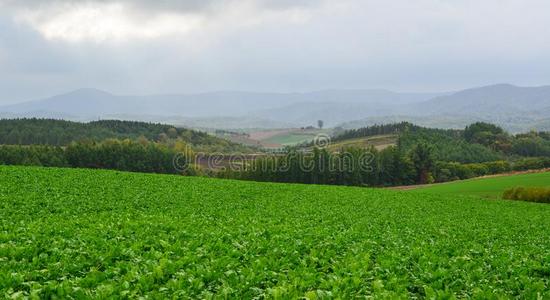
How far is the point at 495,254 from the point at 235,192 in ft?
97.3

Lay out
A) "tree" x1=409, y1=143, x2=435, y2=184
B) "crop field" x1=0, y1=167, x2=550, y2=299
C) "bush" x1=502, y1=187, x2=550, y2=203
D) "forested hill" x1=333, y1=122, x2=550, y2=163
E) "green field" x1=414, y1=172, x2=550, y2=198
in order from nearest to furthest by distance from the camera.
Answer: "crop field" x1=0, y1=167, x2=550, y2=299 → "bush" x1=502, y1=187, x2=550, y2=203 → "green field" x1=414, y1=172, x2=550, y2=198 → "tree" x1=409, y1=143, x2=435, y2=184 → "forested hill" x1=333, y1=122, x2=550, y2=163

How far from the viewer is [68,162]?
348 ft

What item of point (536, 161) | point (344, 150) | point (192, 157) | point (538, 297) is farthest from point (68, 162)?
point (536, 161)

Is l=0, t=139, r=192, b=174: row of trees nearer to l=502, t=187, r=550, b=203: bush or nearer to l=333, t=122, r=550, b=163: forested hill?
l=502, t=187, r=550, b=203: bush

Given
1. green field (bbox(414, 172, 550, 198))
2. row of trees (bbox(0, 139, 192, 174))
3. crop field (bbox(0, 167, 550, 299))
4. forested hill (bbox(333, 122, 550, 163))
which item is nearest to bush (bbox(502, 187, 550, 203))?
green field (bbox(414, 172, 550, 198))

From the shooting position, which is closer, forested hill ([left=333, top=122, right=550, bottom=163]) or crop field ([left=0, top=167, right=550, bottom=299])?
crop field ([left=0, top=167, right=550, bottom=299])

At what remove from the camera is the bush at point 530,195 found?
2437 inches

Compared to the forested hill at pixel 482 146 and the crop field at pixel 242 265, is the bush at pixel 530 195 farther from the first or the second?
the forested hill at pixel 482 146

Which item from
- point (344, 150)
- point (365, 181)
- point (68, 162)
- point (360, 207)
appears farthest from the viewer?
point (344, 150)

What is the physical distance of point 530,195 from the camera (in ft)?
206

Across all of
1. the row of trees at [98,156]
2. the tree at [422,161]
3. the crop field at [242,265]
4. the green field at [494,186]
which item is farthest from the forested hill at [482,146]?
the crop field at [242,265]

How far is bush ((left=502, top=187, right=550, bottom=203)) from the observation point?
61.9 metres

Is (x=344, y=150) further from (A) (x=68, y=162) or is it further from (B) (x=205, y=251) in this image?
(B) (x=205, y=251)

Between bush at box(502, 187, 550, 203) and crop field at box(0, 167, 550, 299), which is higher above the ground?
crop field at box(0, 167, 550, 299)
